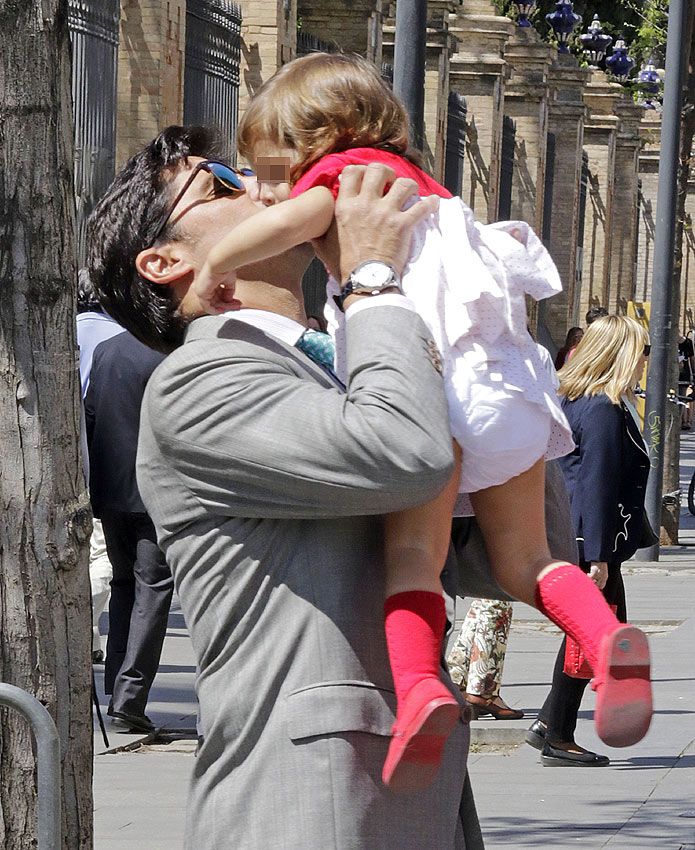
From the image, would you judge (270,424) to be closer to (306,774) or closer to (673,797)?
(306,774)

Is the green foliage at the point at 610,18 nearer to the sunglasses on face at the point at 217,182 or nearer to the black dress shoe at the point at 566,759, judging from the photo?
the black dress shoe at the point at 566,759

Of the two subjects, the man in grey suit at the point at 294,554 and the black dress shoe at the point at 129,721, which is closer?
the man in grey suit at the point at 294,554

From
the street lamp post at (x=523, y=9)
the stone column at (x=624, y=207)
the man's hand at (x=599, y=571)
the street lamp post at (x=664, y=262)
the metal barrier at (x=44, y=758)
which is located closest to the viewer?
the metal barrier at (x=44, y=758)

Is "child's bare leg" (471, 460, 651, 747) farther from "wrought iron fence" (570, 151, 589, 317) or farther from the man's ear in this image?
"wrought iron fence" (570, 151, 589, 317)

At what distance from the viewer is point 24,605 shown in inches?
152

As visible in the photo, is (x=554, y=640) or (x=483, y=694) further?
(x=554, y=640)

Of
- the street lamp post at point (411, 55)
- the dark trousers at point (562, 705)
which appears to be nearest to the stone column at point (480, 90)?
the street lamp post at point (411, 55)

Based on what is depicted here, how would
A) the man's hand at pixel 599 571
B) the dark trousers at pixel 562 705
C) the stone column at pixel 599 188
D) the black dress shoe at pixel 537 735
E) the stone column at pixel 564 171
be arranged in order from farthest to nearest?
the stone column at pixel 599 188 < the stone column at pixel 564 171 < the black dress shoe at pixel 537 735 < the man's hand at pixel 599 571 < the dark trousers at pixel 562 705

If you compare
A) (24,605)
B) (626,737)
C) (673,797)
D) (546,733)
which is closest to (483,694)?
(546,733)

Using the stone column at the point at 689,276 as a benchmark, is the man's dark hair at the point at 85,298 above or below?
above

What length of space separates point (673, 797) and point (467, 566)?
472 centimetres

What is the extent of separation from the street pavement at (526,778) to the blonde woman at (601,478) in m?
0.20

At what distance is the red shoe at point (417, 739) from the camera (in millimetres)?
2697

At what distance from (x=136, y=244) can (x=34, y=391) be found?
A: 0.88 meters
